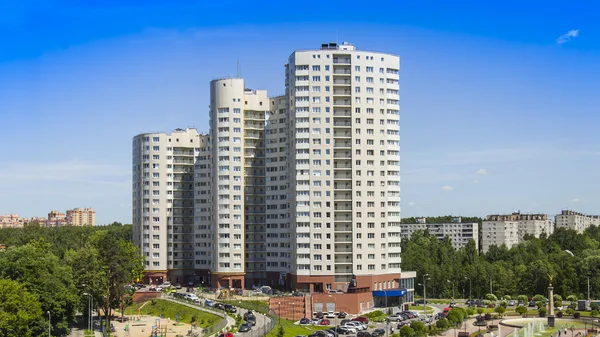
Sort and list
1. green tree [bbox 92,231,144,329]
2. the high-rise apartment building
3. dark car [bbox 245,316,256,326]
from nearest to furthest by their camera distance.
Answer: dark car [bbox 245,316,256,326] → green tree [bbox 92,231,144,329] → the high-rise apartment building

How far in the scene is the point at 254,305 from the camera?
116812 millimetres

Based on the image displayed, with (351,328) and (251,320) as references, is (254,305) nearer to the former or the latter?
(251,320)

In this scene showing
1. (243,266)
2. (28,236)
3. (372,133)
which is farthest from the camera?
(28,236)

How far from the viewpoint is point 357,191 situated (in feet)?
431

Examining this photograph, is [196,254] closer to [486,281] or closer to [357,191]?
[357,191]

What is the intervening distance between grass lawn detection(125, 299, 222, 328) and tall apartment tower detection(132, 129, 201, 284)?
23.2 meters

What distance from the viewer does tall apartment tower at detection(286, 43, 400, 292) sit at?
427 feet

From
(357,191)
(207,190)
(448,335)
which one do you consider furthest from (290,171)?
(448,335)

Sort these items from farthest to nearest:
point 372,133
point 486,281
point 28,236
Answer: point 28,236 < point 486,281 < point 372,133

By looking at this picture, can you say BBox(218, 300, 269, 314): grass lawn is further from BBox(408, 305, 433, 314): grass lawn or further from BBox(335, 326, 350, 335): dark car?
BBox(408, 305, 433, 314): grass lawn

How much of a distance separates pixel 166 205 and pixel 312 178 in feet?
148

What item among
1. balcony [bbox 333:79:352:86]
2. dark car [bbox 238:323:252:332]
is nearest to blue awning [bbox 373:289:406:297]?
dark car [bbox 238:323:252:332]

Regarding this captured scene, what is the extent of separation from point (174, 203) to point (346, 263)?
50.2 meters

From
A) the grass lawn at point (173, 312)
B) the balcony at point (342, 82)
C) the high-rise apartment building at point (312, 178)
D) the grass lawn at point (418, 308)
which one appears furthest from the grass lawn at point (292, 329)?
the balcony at point (342, 82)
